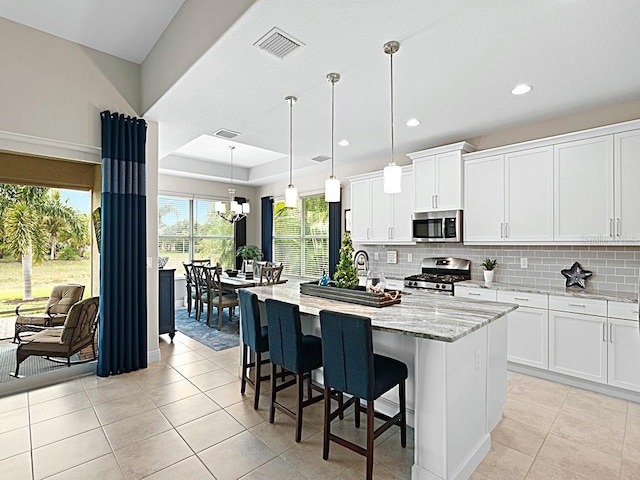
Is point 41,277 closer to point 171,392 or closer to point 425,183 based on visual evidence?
point 171,392

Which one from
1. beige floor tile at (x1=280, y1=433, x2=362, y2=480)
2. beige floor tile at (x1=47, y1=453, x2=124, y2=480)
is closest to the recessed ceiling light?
beige floor tile at (x1=280, y1=433, x2=362, y2=480)

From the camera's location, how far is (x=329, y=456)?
7.52 ft

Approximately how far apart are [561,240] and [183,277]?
664 cm

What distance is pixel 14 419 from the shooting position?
2.78 metres

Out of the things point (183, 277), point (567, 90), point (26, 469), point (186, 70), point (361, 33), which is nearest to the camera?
point (26, 469)

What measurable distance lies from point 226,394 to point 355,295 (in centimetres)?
160

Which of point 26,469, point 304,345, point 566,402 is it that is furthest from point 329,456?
point 566,402

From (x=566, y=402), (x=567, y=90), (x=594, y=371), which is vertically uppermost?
(x=567, y=90)

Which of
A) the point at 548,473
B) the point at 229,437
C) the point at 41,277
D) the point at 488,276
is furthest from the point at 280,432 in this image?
the point at 41,277

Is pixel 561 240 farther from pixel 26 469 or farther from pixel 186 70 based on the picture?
pixel 26 469

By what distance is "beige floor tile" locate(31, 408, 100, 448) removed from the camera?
8.22 ft

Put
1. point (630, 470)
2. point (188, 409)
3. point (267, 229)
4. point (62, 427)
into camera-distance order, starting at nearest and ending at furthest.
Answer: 1. point (630, 470)
2. point (62, 427)
3. point (188, 409)
4. point (267, 229)

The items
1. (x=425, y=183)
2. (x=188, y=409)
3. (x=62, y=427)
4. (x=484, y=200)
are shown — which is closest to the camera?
(x=62, y=427)

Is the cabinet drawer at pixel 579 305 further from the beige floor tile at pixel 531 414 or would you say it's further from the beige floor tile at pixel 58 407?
the beige floor tile at pixel 58 407
